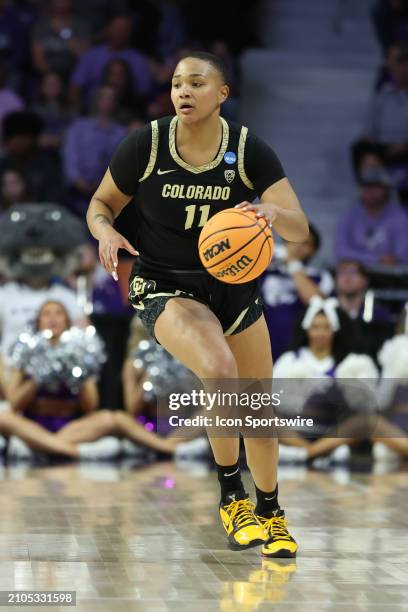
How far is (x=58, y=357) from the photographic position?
8.24 meters

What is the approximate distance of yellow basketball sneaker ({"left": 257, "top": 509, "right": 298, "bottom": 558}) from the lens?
15.4 ft

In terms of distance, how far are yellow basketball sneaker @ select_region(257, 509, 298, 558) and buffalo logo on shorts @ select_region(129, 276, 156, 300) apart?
1028 mm

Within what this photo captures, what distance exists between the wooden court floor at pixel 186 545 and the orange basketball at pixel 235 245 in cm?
109

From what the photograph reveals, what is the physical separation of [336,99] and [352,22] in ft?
4.14

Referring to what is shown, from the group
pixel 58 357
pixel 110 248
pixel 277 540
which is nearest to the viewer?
pixel 110 248

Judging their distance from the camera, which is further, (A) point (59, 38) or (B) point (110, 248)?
(A) point (59, 38)

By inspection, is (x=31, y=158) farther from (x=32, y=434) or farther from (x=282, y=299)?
(x=32, y=434)

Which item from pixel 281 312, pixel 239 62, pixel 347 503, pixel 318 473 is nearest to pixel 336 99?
pixel 239 62

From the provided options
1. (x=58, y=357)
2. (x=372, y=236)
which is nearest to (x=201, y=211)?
(x=58, y=357)

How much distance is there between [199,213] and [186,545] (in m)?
1.39

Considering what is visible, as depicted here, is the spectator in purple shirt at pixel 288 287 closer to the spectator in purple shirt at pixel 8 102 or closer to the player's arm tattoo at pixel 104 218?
the spectator in purple shirt at pixel 8 102

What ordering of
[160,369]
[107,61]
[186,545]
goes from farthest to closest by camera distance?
[107,61], [160,369], [186,545]

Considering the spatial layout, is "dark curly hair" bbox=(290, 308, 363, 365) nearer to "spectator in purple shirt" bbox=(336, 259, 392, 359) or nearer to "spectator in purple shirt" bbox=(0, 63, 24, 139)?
"spectator in purple shirt" bbox=(336, 259, 392, 359)

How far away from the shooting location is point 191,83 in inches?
180
